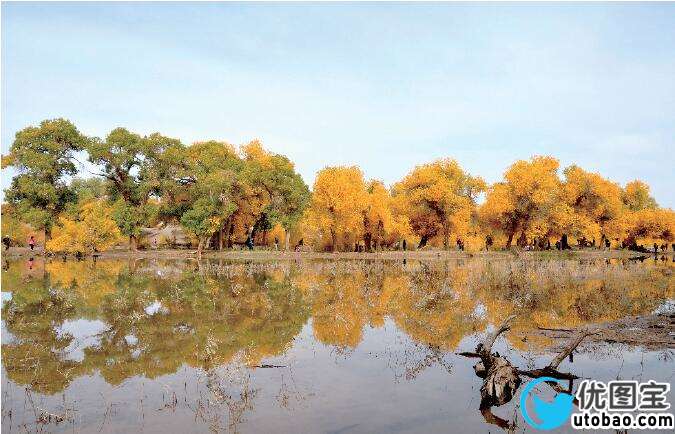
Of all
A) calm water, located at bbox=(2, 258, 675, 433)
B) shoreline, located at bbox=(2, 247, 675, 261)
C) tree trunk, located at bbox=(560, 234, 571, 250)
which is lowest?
calm water, located at bbox=(2, 258, 675, 433)

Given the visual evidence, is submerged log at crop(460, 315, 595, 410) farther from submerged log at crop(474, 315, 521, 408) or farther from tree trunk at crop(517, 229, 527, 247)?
Result: tree trunk at crop(517, 229, 527, 247)

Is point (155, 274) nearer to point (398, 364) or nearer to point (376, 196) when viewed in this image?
point (398, 364)

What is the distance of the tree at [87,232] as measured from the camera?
5718 centimetres

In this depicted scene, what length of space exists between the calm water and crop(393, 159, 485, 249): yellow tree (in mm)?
38071

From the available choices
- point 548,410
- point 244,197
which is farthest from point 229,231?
point 548,410

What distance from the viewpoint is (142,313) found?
19250 millimetres

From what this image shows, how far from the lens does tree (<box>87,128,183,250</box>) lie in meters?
64.2

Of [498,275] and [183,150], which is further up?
[183,150]

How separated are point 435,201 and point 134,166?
38945 mm

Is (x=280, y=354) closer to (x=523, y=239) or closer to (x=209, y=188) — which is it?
(x=209, y=188)

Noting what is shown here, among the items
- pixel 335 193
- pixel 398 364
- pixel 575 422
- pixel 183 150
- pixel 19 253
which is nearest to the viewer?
pixel 575 422

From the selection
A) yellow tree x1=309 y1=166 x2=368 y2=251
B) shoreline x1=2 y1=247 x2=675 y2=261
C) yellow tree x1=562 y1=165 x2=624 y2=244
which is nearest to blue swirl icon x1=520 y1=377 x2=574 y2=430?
shoreline x1=2 y1=247 x2=675 y2=261

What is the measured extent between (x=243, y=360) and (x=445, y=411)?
5550mm

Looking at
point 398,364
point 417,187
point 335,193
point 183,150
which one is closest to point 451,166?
point 417,187
